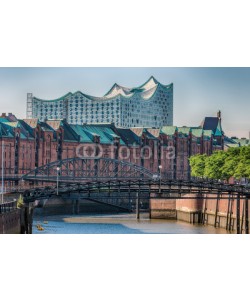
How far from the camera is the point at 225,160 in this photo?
239 feet

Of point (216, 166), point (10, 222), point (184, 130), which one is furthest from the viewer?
point (184, 130)

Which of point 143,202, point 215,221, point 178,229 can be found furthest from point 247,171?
point 143,202

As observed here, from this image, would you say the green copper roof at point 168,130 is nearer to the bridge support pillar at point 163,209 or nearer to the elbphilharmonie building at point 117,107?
the elbphilharmonie building at point 117,107

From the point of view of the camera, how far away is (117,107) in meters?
102

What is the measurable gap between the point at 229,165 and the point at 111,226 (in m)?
15.8

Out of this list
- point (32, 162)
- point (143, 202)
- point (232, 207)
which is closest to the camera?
point (232, 207)

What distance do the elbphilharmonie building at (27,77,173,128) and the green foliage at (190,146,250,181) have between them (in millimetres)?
18230

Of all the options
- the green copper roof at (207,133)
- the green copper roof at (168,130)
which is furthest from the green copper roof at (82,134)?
the green copper roof at (207,133)

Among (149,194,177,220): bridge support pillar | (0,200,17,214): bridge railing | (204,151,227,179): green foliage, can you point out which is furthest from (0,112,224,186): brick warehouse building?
(0,200,17,214): bridge railing

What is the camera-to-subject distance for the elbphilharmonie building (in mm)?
96188

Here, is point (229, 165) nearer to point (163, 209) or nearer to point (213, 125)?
point (163, 209)

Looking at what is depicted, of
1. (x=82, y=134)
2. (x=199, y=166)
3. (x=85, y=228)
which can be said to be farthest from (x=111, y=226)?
(x=82, y=134)

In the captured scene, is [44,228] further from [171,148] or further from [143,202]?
[171,148]

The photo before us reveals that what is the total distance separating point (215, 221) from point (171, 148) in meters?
40.2
